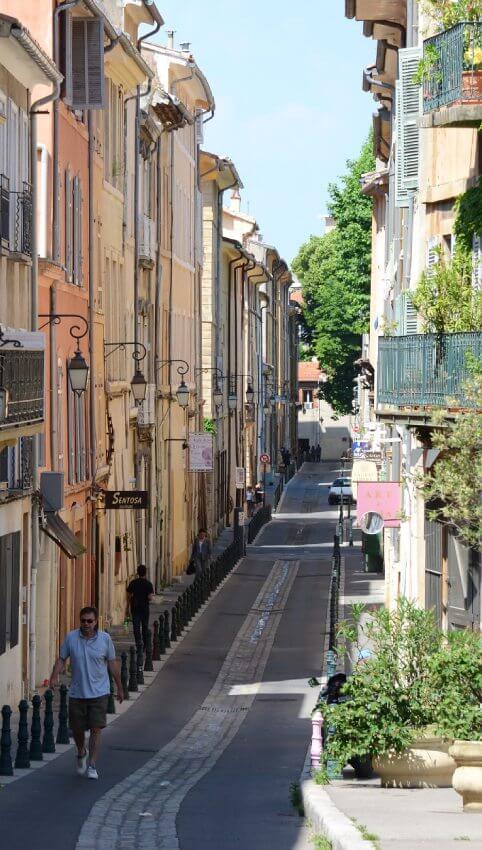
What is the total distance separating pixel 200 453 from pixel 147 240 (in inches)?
325

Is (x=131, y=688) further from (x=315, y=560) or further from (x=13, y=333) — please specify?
(x=315, y=560)

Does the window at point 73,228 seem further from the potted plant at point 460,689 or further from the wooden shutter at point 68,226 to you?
the potted plant at point 460,689

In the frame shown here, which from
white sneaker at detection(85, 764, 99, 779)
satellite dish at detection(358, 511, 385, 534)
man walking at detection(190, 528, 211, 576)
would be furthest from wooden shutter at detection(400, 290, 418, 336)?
man walking at detection(190, 528, 211, 576)

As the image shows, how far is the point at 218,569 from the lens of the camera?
44.3 meters

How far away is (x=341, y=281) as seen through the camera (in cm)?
7962

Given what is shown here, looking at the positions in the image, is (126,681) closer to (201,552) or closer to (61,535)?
(61,535)

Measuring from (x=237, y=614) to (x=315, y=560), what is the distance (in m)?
15.7

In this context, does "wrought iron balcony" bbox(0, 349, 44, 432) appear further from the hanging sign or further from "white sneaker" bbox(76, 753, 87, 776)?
the hanging sign

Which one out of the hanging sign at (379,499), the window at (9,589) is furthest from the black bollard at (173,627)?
the window at (9,589)

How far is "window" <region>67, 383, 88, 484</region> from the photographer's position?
Answer: 2906 centimetres

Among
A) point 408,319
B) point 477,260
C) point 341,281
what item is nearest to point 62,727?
point 477,260

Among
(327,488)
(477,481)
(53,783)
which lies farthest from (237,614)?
(327,488)

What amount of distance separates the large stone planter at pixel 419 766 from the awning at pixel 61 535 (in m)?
11.3

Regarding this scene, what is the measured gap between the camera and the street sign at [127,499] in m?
30.7
